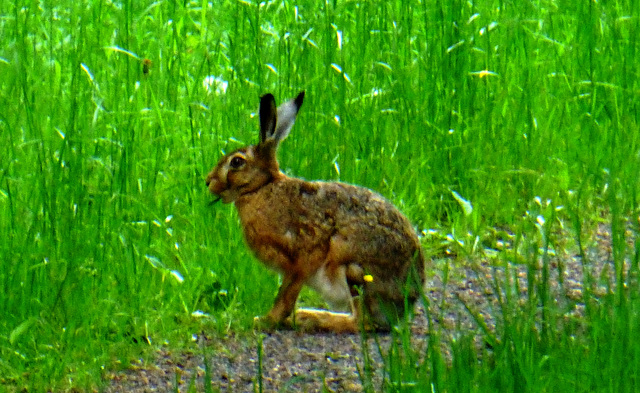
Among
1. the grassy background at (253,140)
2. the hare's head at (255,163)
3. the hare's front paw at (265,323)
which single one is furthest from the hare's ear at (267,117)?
the hare's front paw at (265,323)

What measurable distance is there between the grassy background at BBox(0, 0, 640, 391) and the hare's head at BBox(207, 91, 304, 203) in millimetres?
287

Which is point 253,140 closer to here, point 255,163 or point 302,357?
point 255,163

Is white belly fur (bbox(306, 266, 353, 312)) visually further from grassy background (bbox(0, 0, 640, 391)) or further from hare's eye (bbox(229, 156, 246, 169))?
hare's eye (bbox(229, 156, 246, 169))

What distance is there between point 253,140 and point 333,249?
1.16 m

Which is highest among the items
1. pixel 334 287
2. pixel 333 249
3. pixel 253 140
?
pixel 253 140

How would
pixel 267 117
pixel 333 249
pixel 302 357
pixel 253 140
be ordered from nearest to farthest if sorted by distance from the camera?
pixel 302 357 → pixel 333 249 → pixel 267 117 → pixel 253 140

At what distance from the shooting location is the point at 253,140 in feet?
19.7

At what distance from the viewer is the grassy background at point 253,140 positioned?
178 inches

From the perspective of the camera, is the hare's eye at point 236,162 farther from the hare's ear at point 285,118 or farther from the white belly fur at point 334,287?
the white belly fur at point 334,287

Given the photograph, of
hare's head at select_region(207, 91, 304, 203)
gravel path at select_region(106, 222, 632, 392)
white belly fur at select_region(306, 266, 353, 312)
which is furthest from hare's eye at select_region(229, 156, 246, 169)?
gravel path at select_region(106, 222, 632, 392)

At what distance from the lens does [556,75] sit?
7129 millimetres

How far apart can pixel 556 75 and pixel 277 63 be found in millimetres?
1807

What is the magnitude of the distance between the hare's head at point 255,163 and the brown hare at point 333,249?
62 millimetres

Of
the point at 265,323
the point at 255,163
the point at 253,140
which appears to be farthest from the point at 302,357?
the point at 253,140
